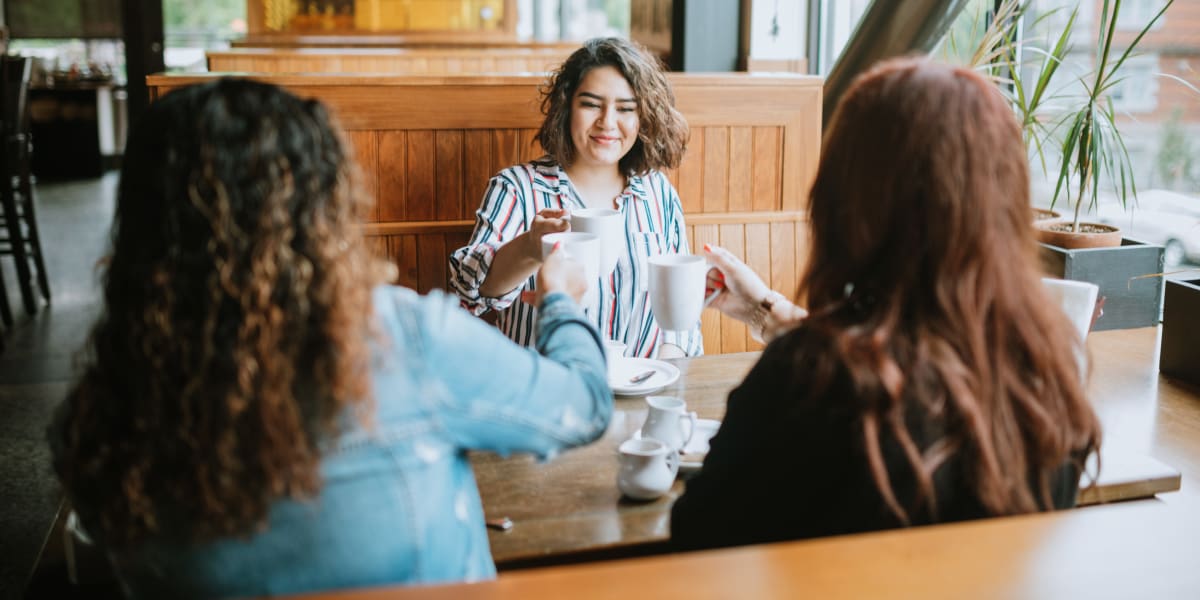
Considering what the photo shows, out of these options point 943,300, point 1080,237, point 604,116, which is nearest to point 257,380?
point 943,300

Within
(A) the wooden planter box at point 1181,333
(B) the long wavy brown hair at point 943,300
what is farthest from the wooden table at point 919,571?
(A) the wooden planter box at point 1181,333

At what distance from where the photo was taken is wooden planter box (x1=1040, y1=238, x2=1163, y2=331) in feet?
7.53

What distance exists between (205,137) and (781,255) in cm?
223

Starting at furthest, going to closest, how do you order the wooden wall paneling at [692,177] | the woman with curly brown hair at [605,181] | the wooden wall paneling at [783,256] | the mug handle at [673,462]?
the wooden wall paneling at [783,256] < the wooden wall paneling at [692,177] < the woman with curly brown hair at [605,181] < the mug handle at [673,462]

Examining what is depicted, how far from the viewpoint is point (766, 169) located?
2936 mm

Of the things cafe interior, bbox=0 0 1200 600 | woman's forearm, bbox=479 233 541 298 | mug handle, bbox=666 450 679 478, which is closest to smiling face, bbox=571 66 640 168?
cafe interior, bbox=0 0 1200 600

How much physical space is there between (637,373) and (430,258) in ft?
3.27

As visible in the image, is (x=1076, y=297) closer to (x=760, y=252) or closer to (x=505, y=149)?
(x=760, y=252)

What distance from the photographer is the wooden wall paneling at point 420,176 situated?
2.68 metres

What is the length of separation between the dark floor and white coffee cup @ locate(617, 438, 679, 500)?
0.70 metres

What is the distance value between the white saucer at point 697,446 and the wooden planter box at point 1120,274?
1082 millimetres

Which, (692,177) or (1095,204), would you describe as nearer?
(1095,204)

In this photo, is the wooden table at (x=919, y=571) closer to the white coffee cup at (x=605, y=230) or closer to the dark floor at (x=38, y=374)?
the dark floor at (x=38, y=374)

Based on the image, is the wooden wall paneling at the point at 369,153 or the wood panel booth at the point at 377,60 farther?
the wood panel booth at the point at 377,60
